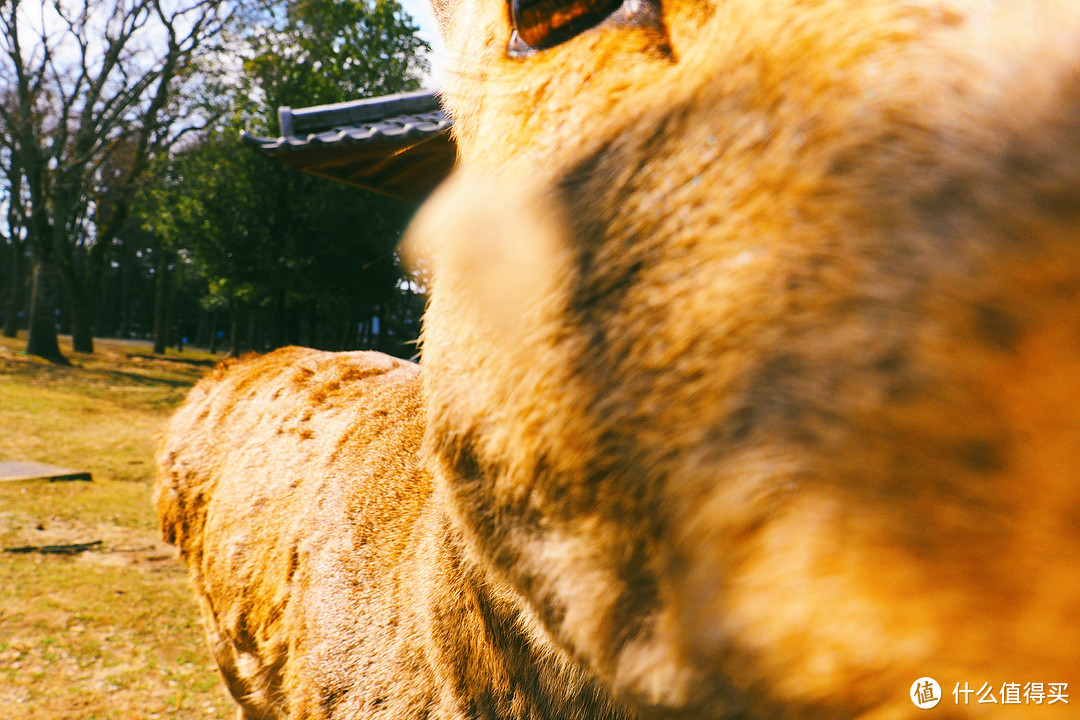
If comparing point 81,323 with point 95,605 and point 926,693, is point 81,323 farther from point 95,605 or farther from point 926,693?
point 926,693

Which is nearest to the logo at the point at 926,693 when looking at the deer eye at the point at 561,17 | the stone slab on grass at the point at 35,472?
the deer eye at the point at 561,17

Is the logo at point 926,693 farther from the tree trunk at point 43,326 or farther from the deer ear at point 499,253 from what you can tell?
the tree trunk at point 43,326

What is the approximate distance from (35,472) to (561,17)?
9.94m

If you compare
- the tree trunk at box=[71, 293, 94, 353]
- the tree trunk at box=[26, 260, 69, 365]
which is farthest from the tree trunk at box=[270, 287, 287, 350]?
the tree trunk at box=[71, 293, 94, 353]

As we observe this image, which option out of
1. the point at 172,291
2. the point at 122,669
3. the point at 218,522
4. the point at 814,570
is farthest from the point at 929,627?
the point at 172,291

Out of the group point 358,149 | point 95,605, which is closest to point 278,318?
point 95,605

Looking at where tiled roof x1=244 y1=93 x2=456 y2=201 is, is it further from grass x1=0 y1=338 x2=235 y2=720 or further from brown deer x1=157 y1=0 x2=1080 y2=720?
grass x1=0 y1=338 x2=235 y2=720

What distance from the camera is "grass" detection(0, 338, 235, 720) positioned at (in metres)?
4.36

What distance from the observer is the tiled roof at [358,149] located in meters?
3.90

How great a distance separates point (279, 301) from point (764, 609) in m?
21.9

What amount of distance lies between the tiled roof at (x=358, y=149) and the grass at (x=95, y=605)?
3.70 metres

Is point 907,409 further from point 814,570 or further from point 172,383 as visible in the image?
point 172,383

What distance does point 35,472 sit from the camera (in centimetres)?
829

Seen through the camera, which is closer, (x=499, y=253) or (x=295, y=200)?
(x=499, y=253)
